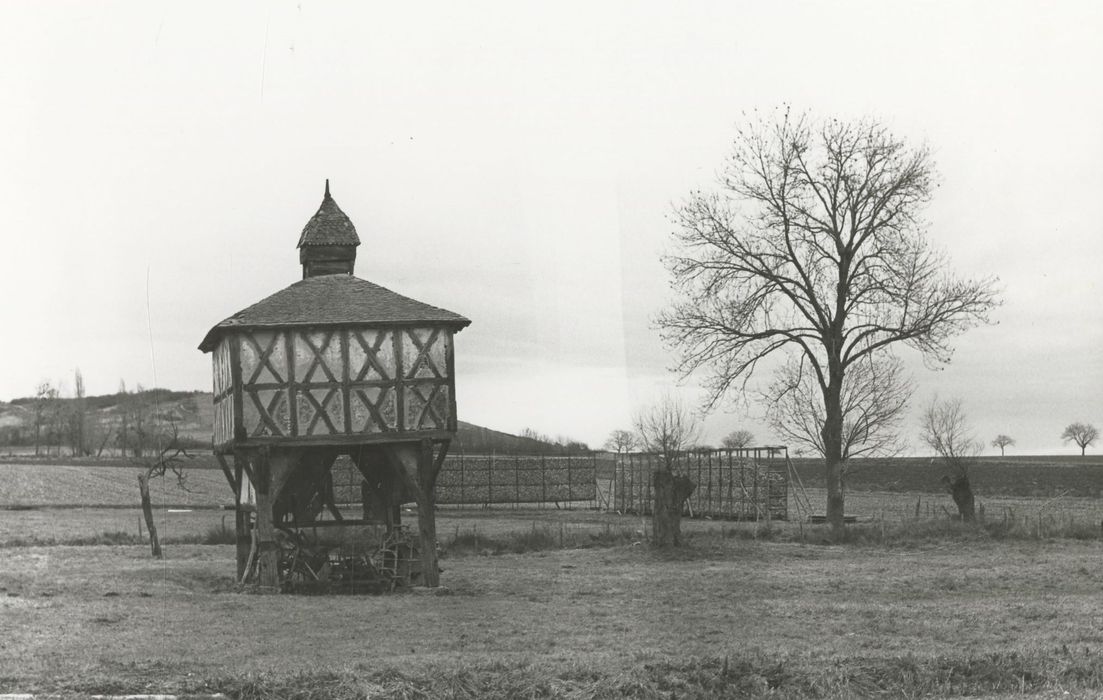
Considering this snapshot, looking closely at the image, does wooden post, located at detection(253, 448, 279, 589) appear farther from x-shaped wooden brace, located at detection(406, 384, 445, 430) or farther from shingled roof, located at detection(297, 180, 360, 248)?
shingled roof, located at detection(297, 180, 360, 248)

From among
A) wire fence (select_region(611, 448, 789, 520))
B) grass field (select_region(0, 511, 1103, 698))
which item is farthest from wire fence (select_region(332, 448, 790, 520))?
grass field (select_region(0, 511, 1103, 698))

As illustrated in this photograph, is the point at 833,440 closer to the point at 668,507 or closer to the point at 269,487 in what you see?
the point at 668,507

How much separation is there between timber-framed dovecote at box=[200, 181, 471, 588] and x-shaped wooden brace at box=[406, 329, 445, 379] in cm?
2

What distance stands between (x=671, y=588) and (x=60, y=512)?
140 feet

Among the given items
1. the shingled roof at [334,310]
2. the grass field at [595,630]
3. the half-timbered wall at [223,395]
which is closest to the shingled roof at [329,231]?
the shingled roof at [334,310]

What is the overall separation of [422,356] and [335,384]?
202 centimetres

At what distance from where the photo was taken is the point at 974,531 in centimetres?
3712

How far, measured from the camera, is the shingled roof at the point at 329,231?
31.2 meters

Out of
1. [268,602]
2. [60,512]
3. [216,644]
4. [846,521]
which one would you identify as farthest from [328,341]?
[60,512]

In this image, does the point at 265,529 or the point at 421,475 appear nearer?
the point at 265,529

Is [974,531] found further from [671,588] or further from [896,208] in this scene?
[671,588]

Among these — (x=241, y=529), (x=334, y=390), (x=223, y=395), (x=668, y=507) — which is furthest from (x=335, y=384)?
(x=668, y=507)

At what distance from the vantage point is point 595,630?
1884cm

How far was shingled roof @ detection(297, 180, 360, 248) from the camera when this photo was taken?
31.2 meters
